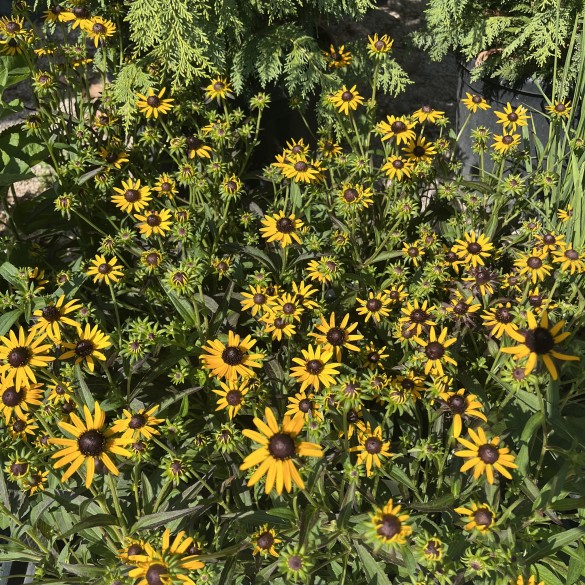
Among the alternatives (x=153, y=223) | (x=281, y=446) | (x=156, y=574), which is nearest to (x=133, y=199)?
(x=153, y=223)

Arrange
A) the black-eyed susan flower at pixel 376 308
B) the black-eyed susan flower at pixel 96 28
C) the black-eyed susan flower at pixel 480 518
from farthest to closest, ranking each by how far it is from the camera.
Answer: the black-eyed susan flower at pixel 96 28
the black-eyed susan flower at pixel 376 308
the black-eyed susan flower at pixel 480 518

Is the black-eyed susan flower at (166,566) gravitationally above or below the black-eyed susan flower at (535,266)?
below

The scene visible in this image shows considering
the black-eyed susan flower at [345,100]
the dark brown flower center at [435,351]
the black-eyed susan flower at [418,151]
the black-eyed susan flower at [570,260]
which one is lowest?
the dark brown flower center at [435,351]

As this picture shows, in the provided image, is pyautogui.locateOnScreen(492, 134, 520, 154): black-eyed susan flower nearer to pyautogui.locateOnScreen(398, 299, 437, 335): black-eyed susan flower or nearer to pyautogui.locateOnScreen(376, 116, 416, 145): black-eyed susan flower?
pyautogui.locateOnScreen(376, 116, 416, 145): black-eyed susan flower

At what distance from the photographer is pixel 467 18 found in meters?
2.94

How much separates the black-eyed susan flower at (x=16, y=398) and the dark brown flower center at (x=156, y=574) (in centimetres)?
51

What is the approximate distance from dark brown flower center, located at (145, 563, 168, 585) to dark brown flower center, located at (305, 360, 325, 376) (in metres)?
0.59

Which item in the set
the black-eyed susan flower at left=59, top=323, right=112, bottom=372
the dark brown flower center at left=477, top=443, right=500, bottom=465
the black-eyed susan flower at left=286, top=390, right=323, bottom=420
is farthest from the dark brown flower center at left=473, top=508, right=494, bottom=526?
the black-eyed susan flower at left=59, top=323, right=112, bottom=372

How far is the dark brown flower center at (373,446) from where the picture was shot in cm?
144

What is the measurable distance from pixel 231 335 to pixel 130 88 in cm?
158

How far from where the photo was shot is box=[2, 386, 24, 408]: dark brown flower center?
1.43 m

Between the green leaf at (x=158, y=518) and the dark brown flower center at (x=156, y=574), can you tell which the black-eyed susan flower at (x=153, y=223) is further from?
the dark brown flower center at (x=156, y=574)

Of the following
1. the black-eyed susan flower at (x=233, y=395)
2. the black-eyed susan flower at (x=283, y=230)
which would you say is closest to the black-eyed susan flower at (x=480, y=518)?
the black-eyed susan flower at (x=233, y=395)

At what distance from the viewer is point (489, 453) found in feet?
4.33
